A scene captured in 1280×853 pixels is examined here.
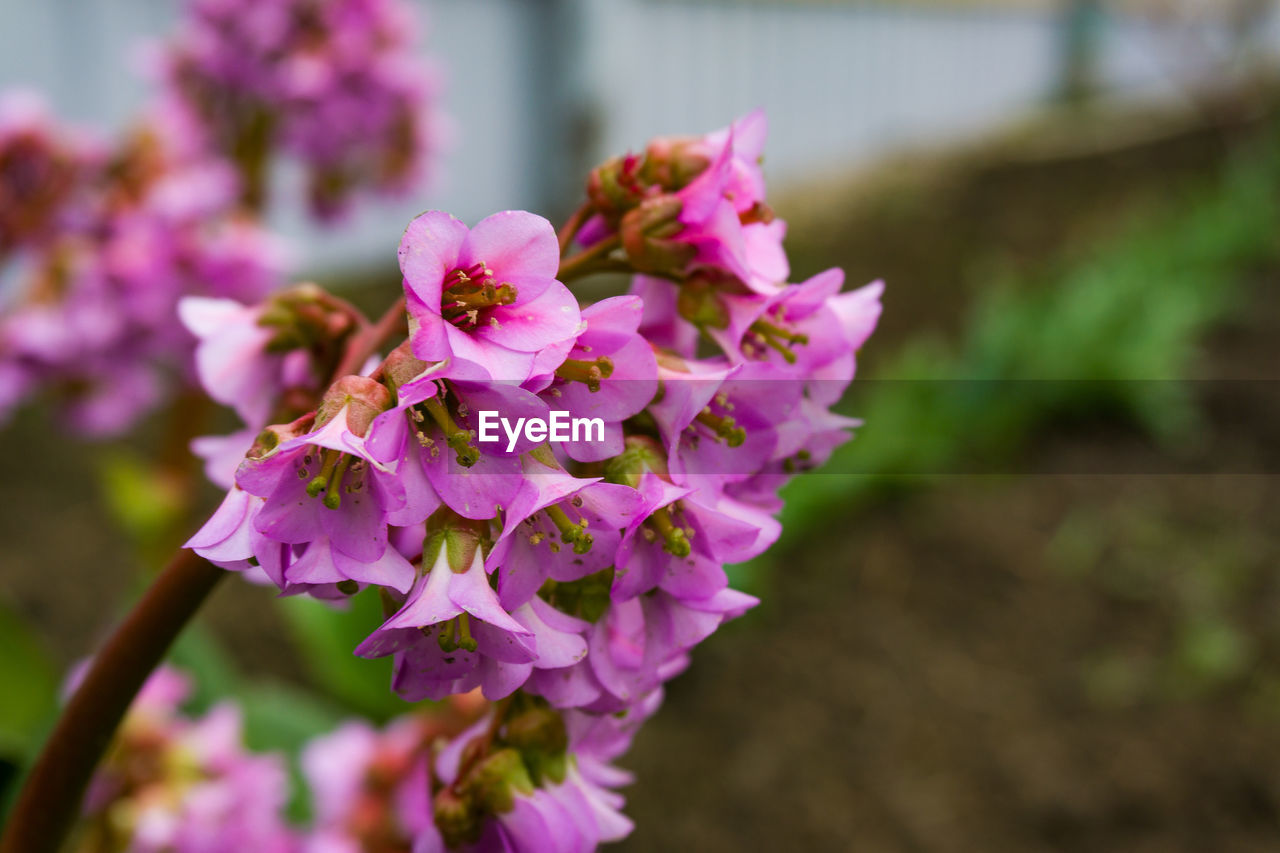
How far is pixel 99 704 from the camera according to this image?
471 mm

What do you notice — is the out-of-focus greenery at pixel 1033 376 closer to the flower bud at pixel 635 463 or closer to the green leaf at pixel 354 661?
the green leaf at pixel 354 661

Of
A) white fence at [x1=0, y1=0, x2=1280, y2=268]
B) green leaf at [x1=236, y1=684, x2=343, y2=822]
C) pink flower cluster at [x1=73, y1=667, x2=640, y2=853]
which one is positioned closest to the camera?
pink flower cluster at [x1=73, y1=667, x2=640, y2=853]

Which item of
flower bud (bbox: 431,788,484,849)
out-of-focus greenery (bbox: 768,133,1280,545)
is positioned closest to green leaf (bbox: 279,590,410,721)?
flower bud (bbox: 431,788,484,849)

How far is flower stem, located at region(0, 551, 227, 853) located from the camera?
0.45m

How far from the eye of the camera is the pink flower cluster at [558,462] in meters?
0.37

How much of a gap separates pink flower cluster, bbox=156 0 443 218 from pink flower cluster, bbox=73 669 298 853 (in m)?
0.78

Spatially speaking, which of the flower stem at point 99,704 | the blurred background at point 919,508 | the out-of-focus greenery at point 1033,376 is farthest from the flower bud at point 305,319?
the out-of-focus greenery at point 1033,376

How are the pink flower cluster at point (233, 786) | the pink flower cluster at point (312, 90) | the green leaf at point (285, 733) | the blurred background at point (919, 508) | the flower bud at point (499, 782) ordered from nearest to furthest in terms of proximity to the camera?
the flower bud at point (499, 782), the pink flower cluster at point (233, 786), the green leaf at point (285, 733), the pink flower cluster at point (312, 90), the blurred background at point (919, 508)

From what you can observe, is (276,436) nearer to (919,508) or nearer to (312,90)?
(312,90)

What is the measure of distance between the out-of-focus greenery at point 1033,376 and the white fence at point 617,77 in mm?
1403

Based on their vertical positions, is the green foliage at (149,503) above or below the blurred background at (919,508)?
above

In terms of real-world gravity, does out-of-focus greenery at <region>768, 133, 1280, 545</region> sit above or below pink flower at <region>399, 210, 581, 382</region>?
below

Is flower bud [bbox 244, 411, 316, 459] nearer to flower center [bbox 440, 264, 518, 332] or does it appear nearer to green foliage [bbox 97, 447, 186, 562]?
flower center [bbox 440, 264, 518, 332]

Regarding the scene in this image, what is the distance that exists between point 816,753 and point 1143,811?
49 cm
